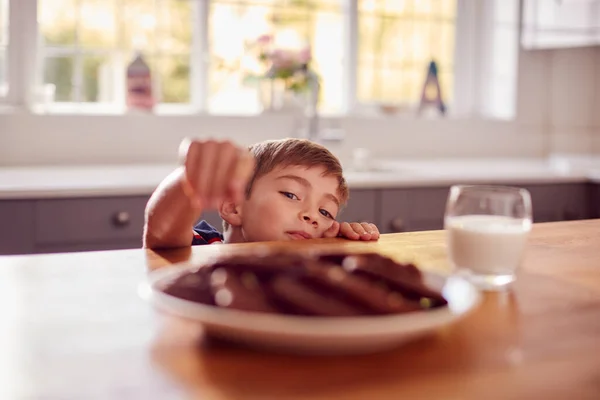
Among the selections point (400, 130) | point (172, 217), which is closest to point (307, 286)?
point (172, 217)

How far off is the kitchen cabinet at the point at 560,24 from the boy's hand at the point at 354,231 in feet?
8.10

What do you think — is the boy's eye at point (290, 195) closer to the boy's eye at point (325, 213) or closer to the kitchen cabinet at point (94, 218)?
the boy's eye at point (325, 213)

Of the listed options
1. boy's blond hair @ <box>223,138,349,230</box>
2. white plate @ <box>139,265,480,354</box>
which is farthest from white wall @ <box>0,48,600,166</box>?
white plate @ <box>139,265,480,354</box>

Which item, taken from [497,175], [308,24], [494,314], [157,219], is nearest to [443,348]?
[494,314]

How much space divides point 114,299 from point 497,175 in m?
2.31

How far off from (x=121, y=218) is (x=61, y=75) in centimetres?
105

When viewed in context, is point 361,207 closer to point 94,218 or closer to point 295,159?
point 94,218

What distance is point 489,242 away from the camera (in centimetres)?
91

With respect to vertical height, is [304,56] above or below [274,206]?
above

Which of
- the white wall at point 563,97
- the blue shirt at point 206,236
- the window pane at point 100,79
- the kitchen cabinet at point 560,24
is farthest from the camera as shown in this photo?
the white wall at point 563,97

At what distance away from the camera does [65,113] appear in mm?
2910

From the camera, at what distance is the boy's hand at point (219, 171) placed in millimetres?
810

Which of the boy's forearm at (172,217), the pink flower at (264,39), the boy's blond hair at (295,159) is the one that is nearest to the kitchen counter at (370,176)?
the pink flower at (264,39)

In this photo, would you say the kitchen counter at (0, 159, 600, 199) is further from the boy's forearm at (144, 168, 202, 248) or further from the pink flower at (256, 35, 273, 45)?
the boy's forearm at (144, 168, 202, 248)
